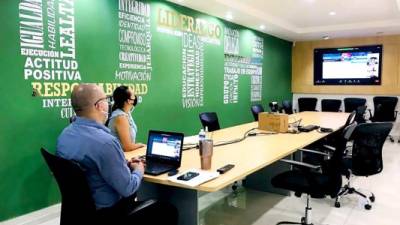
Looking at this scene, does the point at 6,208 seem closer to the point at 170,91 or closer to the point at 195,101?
the point at 170,91

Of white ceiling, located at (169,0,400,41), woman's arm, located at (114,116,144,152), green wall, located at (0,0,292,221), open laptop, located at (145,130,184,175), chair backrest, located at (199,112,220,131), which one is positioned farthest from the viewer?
white ceiling, located at (169,0,400,41)

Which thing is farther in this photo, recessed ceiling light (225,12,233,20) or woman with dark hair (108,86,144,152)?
recessed ceiling light (225,12,233,20)

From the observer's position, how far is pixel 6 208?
330 cm

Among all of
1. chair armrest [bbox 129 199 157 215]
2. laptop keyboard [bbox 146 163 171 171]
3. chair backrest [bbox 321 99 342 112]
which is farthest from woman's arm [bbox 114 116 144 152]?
chair backrest [bbox 321 99 342 112]

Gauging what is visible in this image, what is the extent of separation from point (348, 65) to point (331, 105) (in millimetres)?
1179

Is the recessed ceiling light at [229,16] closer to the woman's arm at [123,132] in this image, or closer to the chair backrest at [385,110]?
the woman's arm at [123,132]

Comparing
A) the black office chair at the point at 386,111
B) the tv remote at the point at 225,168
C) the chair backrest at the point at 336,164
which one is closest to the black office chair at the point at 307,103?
the black office chair at the point at 386,111

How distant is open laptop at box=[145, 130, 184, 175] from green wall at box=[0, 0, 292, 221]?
1.63m

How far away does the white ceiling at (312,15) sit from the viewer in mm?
5754

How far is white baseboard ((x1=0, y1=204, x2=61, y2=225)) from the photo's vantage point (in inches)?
132

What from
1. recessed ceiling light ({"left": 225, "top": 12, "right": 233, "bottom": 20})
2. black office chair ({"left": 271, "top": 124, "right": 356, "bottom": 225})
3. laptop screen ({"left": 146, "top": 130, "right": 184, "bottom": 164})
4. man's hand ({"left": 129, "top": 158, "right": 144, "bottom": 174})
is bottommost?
black office chair ({"left": 271, "top": 124, "right": 356, "bottom": 225})

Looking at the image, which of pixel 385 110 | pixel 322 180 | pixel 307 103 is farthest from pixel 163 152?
pixel 307 103

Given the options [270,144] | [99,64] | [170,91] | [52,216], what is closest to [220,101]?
[170,91]

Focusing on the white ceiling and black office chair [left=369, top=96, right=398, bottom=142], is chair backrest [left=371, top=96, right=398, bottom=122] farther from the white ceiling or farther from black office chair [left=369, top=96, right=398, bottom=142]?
the white ceiling
